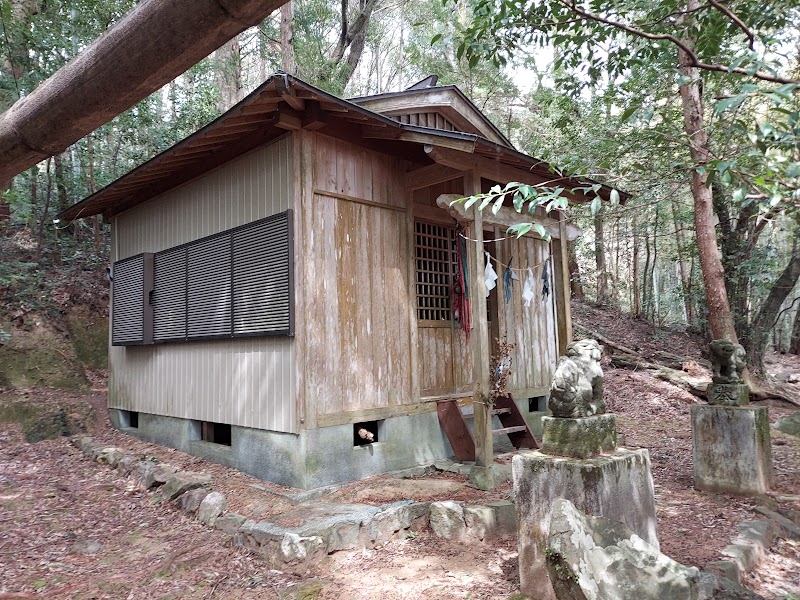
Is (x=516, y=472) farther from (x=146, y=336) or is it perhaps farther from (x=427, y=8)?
(x=427, y=8)

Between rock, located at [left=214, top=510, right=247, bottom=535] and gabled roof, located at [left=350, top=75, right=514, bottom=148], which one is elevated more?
gabled roof, located at [left=350, top=75, right=514, bottom=148]

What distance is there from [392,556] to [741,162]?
12.8ft

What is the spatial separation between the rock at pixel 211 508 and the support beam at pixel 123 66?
4742mm

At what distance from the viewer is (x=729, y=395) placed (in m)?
5.75

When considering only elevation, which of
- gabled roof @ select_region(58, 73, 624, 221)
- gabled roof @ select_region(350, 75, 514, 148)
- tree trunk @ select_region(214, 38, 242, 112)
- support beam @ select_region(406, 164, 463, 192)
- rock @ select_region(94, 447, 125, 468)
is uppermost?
tree trunk @ select_region(214, 38, 242, 112)

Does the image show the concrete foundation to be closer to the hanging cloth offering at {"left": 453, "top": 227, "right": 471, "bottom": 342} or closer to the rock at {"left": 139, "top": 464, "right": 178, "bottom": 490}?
the rock at {"left": 139, "top": 464, "right": 178, "bottom": 490}

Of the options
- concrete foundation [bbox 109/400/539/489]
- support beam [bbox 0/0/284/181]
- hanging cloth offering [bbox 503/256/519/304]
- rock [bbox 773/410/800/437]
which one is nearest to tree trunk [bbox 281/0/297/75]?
hanging cloth offering [bbox 503/256/519/304]

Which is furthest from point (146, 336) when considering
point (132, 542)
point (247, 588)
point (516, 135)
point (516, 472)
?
point (516, 135)

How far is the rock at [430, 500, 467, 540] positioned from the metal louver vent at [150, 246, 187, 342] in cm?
442

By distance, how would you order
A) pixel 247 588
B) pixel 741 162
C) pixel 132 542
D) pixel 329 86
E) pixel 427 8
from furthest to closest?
pixel 427 8 → pixel 329 86 → pixel 132 542 → pixel 247 588 → pixel 741 162

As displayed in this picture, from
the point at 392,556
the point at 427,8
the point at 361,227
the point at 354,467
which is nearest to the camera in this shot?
the point at 392,556

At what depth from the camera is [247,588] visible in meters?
4.04

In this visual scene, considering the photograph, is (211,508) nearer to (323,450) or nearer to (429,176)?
(323,450)

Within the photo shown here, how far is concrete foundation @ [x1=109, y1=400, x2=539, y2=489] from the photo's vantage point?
5688 mm
